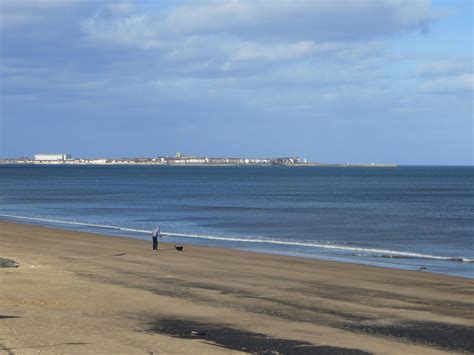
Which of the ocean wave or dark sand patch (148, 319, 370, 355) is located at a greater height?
dark sand patch (148, 319, 370, 355)

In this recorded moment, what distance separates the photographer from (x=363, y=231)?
1742 inches

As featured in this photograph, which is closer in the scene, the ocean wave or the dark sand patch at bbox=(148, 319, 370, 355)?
the dark sand patch at bbox=(148, 319, 370, 355)

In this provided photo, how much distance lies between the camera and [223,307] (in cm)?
1566

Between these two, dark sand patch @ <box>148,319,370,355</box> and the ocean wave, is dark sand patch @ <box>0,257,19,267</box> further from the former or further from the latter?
the ocean wave

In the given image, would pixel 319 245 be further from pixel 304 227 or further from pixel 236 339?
pixel 236 339

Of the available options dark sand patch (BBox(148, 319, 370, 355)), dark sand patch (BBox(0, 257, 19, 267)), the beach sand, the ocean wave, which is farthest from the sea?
dark sand patch (BBox(148, 319, 370, 355))

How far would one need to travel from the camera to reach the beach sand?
12211mm

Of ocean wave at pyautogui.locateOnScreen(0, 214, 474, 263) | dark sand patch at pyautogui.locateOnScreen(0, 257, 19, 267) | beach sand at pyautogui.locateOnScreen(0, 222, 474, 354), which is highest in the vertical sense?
dark sand patch at pyautogui.locateOnScreen(0, 257, 19, 267)

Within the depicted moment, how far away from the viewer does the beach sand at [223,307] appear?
1221 centimetres

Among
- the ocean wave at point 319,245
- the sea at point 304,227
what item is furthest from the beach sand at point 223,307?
the sea at point 304,227

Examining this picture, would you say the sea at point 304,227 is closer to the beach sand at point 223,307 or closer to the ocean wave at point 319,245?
the ocean wave at point 319,245

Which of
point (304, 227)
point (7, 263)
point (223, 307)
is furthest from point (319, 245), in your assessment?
point (223, 307)

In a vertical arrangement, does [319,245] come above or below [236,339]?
below

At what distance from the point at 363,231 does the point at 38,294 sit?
3014cm
